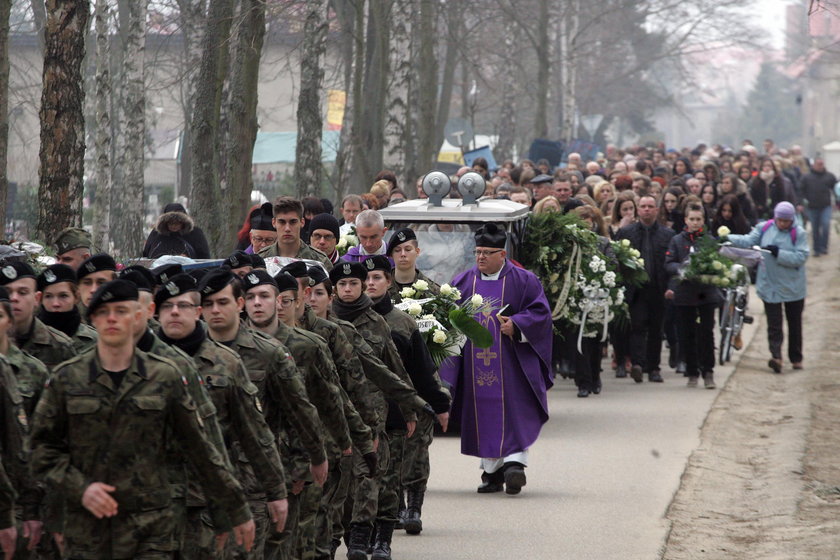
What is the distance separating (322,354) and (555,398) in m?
9.23

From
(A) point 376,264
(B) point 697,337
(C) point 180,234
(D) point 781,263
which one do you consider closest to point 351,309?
(A) point 376,264

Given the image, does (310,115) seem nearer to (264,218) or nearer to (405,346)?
(264,218)

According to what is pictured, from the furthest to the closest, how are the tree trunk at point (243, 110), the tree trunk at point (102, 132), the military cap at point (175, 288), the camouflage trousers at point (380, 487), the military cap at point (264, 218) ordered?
the tree trunk at point (102, 132) → the tree trunk at point (243, 110) → the military cap at point (264, 218) → the camouflage trousers at point (380, 487) → the military cap at point (175, 288)

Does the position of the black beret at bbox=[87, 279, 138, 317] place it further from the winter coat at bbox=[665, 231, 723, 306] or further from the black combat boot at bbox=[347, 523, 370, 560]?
the winter coat at bbox=[665, 231, 723, 306]

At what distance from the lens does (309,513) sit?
24.4 ft

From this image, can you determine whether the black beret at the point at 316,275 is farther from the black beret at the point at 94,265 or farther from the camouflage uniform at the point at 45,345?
the camouflage uniform at the point at 45,345

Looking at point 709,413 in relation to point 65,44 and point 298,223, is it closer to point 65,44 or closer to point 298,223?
point 298,223

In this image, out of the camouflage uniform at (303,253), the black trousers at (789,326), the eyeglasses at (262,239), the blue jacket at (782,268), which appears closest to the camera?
the camouflage uniform at (303,253)

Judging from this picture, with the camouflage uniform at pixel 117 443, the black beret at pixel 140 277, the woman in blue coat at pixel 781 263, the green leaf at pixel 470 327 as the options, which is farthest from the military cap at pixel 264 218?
the woman in blue coat at pixel 781 263

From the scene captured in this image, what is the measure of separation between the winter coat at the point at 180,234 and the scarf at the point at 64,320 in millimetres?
6023

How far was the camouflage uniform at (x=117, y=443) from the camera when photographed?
532cm

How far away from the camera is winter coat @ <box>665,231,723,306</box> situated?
16859mm

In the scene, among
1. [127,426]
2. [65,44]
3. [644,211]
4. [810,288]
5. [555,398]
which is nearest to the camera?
[127,426]

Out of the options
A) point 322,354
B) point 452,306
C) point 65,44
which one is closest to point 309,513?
point 322,354
